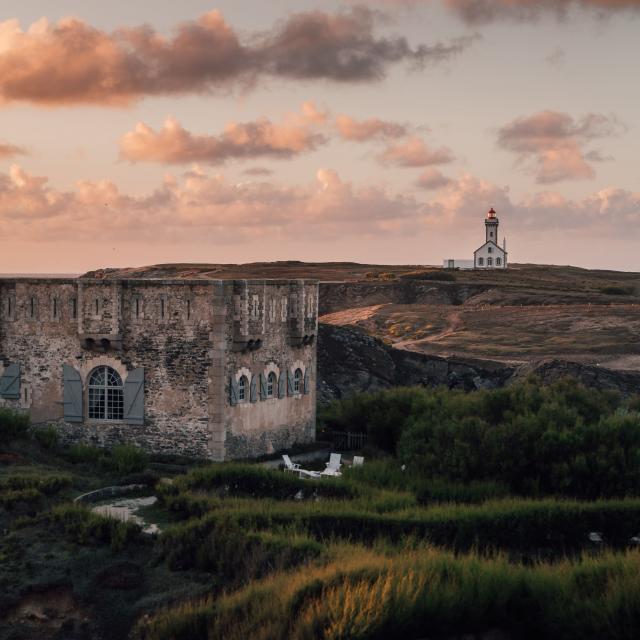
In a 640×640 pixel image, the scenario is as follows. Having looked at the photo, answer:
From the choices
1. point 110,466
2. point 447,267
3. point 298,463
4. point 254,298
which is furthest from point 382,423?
point 447,267

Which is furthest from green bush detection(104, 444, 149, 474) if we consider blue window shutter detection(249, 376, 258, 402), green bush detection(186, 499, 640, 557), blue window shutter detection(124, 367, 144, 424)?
green bush detection(186, 499, 640, 557)

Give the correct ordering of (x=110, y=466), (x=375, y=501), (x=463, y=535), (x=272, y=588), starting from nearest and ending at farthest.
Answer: (x=272, y=588) < (x=463, y=535) < (x=375, y=501) < (x=110, y=466)

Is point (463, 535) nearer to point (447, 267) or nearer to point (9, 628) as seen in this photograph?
point (9, 628)

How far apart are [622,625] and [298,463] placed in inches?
808

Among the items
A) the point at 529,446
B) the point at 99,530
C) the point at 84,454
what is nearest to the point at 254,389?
the point at 84,454

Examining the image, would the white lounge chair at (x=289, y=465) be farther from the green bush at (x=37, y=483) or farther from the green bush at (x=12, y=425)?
the green bush at (x=12, y=425)

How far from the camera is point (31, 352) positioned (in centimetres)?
3662

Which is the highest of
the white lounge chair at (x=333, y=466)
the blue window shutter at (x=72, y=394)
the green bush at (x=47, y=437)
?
the blue window shutter at (x=72, y=394)

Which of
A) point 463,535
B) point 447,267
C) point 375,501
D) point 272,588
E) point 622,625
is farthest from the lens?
point 447,267

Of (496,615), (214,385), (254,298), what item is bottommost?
(496,615)

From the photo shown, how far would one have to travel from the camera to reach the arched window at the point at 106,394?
3547 cm

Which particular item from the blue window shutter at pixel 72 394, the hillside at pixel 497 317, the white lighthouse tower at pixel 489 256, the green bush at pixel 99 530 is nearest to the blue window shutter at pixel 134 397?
the blue window shutter at pixel 72 394

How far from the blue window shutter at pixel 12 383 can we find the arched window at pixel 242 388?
8.05 m

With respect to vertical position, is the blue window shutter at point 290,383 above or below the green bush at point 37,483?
above
